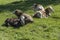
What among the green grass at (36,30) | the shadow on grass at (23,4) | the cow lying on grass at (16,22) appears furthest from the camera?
the shadow on grass at (23,4)

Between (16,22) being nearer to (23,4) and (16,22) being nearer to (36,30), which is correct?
(36,30)

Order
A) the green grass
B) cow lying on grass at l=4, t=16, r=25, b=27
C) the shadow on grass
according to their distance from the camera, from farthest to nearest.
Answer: the shadow on grass, cow lying on grass at l=4, t=16, r=25, b=27, the green grass

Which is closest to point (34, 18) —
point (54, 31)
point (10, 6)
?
point (54, 31)

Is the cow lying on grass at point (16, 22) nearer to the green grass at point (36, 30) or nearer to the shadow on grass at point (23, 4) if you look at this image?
the green grass at point (36, 30)

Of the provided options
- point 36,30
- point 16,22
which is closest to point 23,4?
point 16,22

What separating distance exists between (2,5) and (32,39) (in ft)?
29.7

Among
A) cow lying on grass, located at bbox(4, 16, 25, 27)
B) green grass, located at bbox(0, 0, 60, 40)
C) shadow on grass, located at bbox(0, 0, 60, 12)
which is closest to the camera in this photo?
green grass, located at bbox(0, 0, 60, 40)

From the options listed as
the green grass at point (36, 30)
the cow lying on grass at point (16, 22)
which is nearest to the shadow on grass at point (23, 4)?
the green grass at point (36, 30)

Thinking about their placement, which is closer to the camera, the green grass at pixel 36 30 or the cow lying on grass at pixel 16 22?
the green grass at pixel 36 30

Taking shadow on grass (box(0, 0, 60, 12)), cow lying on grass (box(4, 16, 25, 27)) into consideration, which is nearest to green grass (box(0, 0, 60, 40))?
cow lying on grass (box(4, 16, 25, 27))

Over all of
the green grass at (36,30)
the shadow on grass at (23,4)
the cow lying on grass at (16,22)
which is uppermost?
the shadow on grass at (23,4)

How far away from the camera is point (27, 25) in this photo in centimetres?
1452

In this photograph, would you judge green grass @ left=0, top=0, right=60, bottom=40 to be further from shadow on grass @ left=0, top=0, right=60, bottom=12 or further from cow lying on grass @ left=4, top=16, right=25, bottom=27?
shadow on grass @ left=0, top=0, right=60, bottom=12

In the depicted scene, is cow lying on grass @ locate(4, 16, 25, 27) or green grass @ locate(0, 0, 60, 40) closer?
green grass @ locate(0, 0, 60, 40)
